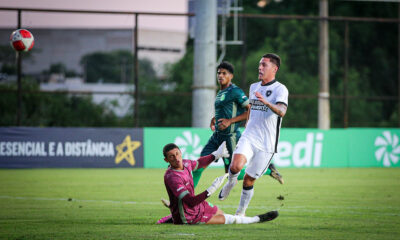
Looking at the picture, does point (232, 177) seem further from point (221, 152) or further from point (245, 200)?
point (221, 152)

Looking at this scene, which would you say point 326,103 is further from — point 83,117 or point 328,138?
point 83,117

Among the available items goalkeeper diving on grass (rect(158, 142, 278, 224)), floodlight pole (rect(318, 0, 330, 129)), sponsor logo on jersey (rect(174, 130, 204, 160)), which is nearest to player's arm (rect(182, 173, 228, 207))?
goalkeeper diving on grass (rect(158, 142, 278, 224))

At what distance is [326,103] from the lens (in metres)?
30.0

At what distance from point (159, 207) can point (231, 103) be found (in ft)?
7.78

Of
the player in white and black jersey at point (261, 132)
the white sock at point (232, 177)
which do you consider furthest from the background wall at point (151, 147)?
the player in white and black jersey at point (261, 132)

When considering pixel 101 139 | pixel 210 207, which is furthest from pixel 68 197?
pixel 101 139

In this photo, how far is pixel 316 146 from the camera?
24.7m

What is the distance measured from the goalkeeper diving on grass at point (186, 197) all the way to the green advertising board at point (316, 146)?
44.3 feet

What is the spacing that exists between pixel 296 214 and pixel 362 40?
4635 cm

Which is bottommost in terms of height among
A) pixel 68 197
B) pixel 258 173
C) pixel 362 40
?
pixel 68 197

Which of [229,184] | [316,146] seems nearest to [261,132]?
[229,184]

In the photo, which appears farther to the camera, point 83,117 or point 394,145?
point 83,117

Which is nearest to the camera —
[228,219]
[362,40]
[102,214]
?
[228,219]

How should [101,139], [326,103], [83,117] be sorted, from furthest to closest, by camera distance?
1. [83,117]
2. [326,103]
3. [101,139]
